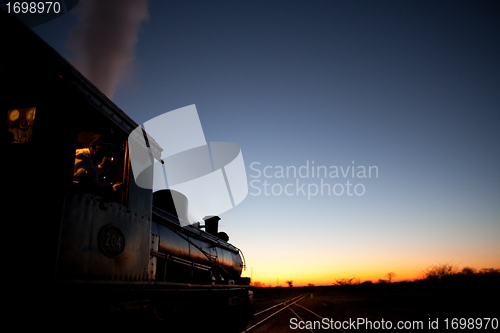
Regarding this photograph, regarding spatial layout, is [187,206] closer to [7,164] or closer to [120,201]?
[120,201]

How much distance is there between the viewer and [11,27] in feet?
7.89

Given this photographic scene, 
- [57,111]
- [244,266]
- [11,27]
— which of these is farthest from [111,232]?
[244,266]

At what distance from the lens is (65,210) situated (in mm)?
2756

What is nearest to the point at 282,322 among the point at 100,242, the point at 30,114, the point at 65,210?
the point at 100,242

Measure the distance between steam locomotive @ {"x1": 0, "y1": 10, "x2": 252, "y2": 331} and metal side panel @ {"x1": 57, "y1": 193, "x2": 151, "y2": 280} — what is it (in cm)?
1

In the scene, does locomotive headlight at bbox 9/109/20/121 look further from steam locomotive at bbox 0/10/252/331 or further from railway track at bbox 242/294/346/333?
railway track at bbox 242/294/346/333

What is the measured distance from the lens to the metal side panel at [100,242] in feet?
9.13

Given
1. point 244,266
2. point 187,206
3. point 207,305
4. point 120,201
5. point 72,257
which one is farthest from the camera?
point 244,266

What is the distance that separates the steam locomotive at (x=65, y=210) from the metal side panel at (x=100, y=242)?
0.4 inches

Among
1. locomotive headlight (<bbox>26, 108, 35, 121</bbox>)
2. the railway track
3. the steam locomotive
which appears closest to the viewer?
the steam locomotive

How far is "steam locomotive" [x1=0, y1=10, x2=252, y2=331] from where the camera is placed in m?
2.42

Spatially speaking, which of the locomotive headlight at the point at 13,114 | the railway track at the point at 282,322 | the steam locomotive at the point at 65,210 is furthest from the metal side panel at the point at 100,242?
the railway track at the point at 282,322

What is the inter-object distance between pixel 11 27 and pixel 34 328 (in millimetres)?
2431

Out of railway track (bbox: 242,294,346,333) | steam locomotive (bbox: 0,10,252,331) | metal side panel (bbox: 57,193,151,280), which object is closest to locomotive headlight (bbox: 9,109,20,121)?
steam locomotive (bbox: 0,10,252,331)
